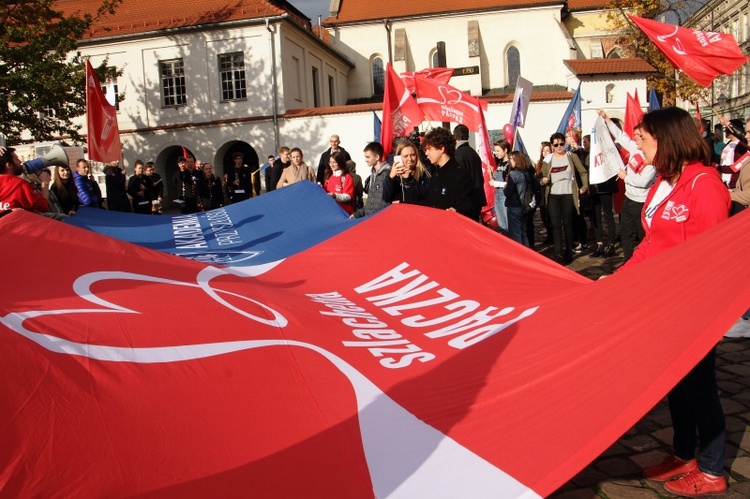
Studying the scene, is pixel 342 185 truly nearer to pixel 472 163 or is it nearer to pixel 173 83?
pixel 472 163

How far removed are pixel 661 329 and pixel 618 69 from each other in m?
37.5

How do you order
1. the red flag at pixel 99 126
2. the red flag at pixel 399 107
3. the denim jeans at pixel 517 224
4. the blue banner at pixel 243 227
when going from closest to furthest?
1. the blue banner at pixel 243 227
2. the red flag at pixel 399 107
3. the denim jeans at pixel 517 224
4. the red flag at pixel 99 126

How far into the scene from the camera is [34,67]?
24.2m

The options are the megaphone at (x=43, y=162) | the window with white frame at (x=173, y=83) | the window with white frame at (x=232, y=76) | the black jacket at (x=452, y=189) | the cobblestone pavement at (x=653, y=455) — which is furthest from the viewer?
the window with white frame at (x=173, y=83)

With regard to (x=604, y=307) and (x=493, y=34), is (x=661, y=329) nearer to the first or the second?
(x=604, y=307)

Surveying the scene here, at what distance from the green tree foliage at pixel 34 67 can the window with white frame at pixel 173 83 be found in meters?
8.78

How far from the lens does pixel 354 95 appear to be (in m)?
47.2

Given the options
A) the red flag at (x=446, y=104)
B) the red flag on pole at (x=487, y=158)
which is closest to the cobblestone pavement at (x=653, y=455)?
the red flag on pole at (x=487, y=158)

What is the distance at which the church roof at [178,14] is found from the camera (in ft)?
112

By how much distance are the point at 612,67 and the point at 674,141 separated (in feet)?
120

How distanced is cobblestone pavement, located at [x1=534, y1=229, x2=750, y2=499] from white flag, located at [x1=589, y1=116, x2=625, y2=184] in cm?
449

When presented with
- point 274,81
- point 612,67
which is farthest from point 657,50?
point 274,81

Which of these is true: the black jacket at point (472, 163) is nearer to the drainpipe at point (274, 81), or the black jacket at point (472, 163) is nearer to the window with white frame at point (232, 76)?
the drainpipe at point (274, 81)

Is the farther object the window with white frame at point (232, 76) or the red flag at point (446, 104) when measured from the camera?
the window with white frame at point (232, 76)
